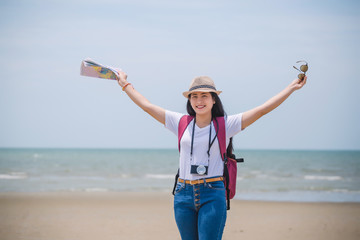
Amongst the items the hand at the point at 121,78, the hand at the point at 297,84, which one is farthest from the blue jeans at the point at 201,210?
the hand at the point at 121,78

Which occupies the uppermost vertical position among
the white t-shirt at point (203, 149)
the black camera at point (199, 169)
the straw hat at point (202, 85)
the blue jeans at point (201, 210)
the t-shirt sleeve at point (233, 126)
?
the straw hat at point (202, 85)

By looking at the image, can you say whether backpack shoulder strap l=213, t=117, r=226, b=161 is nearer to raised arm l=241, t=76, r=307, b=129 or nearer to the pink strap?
the pink strap

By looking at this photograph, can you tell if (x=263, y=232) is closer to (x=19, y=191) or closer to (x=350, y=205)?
(x=350, y=205)

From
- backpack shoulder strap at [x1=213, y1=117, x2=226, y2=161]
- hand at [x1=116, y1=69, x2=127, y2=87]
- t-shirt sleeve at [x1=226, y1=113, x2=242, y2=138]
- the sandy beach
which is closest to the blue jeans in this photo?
backpack shoulder strap at [x1=213, y1=117, x2=226, y2=161]

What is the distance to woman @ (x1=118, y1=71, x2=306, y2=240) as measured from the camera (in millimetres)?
2783

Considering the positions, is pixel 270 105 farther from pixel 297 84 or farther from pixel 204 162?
pixel 204 162

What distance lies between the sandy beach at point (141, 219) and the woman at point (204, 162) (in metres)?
4.19

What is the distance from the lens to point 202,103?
2.96 metres

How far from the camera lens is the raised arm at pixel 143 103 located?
3.12 m

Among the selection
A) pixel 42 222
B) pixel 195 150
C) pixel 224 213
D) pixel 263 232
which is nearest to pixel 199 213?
pixel 224 213

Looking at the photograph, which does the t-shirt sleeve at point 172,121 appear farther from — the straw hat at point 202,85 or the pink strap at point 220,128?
the straw hat at point 202,85

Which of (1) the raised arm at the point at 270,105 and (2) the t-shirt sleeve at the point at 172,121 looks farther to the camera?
(2) the t-shirt sleeve at the point at 172,121

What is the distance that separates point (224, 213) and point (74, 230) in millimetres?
5122

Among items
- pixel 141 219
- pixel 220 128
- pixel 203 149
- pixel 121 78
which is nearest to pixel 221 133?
pixel 220 128
